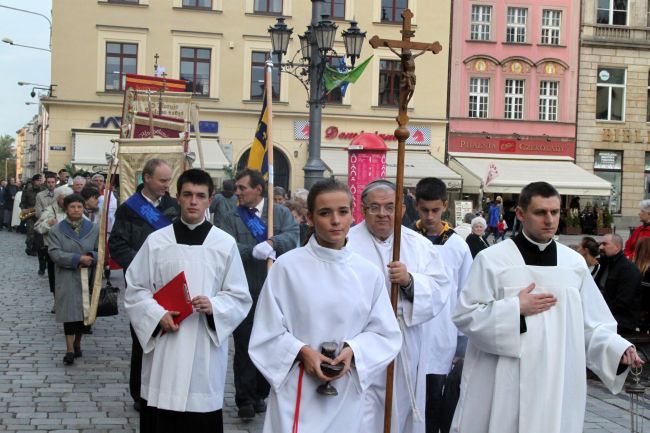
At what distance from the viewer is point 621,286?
10180 mm

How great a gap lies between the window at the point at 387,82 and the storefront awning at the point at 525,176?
3.55 metres

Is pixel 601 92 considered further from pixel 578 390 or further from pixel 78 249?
pixel 578 390

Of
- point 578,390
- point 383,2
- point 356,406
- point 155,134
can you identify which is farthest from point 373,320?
point 383,2

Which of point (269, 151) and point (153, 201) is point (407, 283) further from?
point (269, 151)

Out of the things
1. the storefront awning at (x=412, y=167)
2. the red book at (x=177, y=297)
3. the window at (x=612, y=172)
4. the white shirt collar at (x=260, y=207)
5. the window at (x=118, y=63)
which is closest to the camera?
the red book at (x=177, y=297)

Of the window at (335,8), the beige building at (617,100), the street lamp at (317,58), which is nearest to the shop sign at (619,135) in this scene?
the beige building at (617,100)

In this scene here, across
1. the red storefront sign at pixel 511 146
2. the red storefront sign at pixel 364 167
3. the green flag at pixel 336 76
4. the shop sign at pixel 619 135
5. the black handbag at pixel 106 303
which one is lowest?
the black handbag at pixel 106 303

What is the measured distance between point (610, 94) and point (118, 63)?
20.6m

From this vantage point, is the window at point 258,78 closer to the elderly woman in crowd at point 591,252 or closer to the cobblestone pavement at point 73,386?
the cobblestone pavement at point 73,386

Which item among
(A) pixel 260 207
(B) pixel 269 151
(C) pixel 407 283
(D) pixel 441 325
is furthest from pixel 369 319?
(B) pixel 269 151

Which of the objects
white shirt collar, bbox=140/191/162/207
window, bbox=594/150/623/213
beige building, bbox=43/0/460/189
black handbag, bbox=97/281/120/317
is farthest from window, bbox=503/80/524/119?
white shirt collar, bbox=140/191/162/207

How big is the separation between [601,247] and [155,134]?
6.06 m

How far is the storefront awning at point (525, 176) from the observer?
37.1m

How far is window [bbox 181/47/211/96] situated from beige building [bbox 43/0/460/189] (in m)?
0.04
